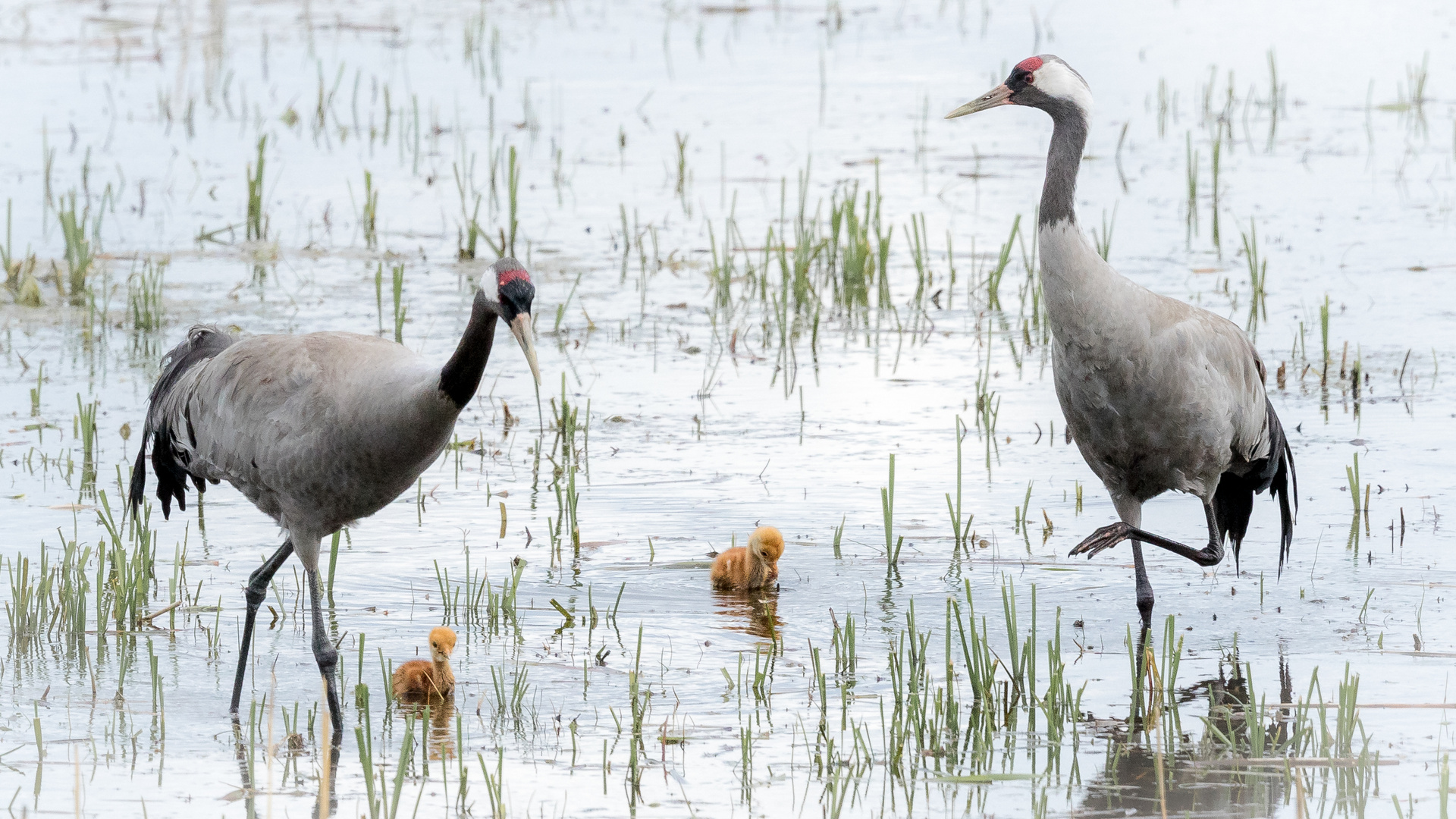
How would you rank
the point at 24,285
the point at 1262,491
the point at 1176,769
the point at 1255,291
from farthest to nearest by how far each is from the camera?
the point at 24,285 < the point at 1255,291 < the point at 1262,491 < the point at 1176,769

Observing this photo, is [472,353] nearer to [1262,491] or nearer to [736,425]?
[1262,491]

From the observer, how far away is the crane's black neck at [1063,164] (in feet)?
17.2

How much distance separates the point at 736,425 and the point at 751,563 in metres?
1.73

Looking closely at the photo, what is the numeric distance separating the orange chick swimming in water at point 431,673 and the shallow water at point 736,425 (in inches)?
3.2

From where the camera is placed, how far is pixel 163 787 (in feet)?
14.1

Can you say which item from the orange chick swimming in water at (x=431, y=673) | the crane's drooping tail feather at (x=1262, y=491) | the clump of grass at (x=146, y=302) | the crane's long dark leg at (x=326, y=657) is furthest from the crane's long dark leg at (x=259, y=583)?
the clump of grass at (x=146, y=302)

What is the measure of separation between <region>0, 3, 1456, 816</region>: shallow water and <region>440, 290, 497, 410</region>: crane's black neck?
77 cm

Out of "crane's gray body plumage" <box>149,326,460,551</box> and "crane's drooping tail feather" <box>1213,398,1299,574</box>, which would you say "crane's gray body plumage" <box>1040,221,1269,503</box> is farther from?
"crane's gray body plumage" <box>149,326,460,551</box>

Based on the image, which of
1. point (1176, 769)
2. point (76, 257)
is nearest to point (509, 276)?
point (1176, 769)

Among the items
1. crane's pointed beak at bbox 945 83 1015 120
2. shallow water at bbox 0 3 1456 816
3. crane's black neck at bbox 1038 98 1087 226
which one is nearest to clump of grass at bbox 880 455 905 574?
shallow water at bbox 0 3 1456 816

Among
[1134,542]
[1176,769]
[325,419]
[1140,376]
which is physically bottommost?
[1176,769]

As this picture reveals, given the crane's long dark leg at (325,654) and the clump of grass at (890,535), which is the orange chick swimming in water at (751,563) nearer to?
the clump of grass at (890,535)

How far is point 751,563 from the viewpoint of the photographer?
18.9 ft

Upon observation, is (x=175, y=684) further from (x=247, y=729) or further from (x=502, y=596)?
(x=502, y=596)
